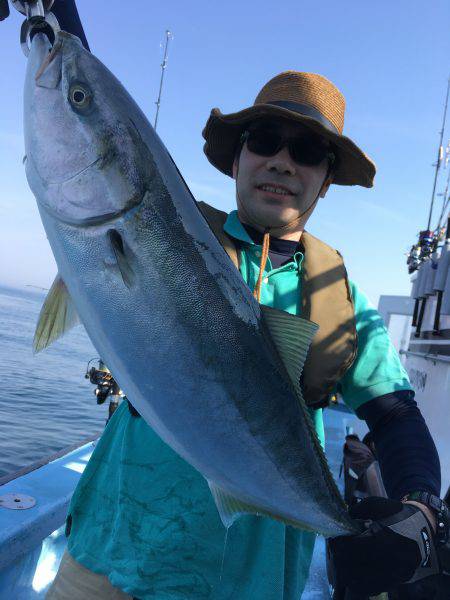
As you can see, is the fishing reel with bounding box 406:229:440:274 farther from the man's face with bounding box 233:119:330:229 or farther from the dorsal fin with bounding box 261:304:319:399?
the dorsal fin with bounding box 261:304:319:399

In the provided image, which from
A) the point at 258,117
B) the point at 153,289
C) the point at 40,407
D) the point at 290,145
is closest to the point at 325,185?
the point at 290,145

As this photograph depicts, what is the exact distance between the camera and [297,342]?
6.18 ft

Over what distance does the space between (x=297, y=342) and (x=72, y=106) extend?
44.3 inches

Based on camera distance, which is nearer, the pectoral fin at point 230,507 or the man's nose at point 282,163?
the pectoral fin at point 230,507

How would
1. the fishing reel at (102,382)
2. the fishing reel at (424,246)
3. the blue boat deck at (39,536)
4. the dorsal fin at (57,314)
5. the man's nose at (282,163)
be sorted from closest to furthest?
the dorsal fin at (57,314)
the man's nose at (282,163)
the blue boat deck at (39,536)
the fishing reel at (102,382)
the fishing reel at (424,246)

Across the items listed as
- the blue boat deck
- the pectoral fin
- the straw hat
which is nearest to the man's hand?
the pectoral fin

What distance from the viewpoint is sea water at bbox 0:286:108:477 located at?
11109 millimetres

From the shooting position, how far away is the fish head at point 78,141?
1.60 m

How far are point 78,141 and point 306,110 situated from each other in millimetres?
1150

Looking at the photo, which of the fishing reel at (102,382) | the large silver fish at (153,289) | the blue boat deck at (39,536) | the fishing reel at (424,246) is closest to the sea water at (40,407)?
the fishing reel at (102,382)

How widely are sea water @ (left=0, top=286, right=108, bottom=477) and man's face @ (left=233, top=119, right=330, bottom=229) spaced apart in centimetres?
608

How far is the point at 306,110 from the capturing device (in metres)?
2.31

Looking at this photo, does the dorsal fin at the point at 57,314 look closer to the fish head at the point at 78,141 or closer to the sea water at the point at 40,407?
the fish head at the point at 78,141

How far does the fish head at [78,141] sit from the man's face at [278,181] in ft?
2.39
